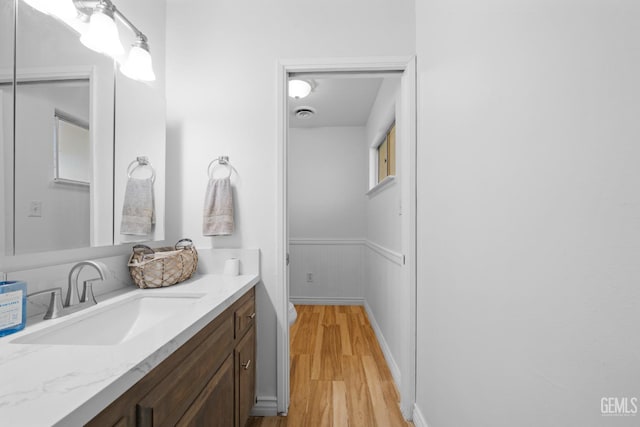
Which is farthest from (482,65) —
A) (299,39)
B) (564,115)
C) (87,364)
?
(87,364)

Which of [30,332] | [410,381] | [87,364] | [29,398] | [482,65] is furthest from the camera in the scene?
[410,381]

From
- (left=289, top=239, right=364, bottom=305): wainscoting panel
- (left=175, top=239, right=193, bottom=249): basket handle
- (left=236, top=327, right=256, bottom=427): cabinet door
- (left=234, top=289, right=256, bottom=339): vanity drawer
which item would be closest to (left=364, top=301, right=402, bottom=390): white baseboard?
(left=289, top=239, right=364, bottom=305): wainscoting panel

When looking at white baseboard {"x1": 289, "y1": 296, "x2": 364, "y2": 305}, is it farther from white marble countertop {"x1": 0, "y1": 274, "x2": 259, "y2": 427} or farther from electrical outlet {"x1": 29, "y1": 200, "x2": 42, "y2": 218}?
electrical outlet {"x1": 29, "y1": 200, "x2": 42, "y2": 218}

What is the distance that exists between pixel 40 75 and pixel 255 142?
0.91 meters

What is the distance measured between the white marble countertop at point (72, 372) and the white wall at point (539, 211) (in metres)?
0.92

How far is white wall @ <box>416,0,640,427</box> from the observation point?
492mm

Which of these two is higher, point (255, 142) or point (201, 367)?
point (255, 142)

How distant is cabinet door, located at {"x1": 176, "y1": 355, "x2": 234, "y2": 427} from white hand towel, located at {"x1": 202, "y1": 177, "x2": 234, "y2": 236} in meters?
0.67

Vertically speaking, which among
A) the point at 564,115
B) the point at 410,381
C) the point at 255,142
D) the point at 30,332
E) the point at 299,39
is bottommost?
the point at 410,381

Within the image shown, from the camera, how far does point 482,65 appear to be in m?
0.92

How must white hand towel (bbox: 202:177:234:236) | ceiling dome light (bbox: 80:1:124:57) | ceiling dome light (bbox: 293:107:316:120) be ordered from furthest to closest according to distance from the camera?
ceiling dome light (bbox: 293:107:316:120) < white hand towel (bbox: 202:177:234:236) < ceiling dome light (bbox: 80:1:124:57)

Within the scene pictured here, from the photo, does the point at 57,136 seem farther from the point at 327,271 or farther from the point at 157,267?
the point at 327,271

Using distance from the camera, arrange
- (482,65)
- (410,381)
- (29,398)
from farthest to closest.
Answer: (410,381)
(482,65)
(29,398)

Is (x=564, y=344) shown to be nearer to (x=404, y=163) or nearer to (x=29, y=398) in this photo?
(x=29, y=398)
